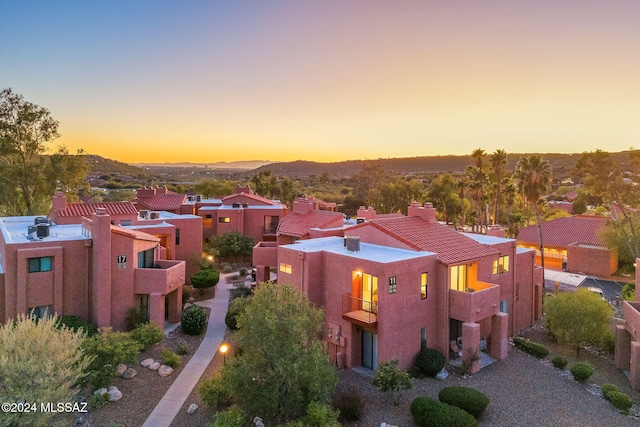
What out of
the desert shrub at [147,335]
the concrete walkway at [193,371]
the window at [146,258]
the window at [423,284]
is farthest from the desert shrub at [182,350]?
the window at [423,284]

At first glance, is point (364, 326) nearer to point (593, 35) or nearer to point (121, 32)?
point (593, 35)

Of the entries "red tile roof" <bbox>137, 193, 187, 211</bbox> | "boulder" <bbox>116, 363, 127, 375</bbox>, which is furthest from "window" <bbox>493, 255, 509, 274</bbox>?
"red tile roof" <bbox>137, 193, 187, 211</bbox>

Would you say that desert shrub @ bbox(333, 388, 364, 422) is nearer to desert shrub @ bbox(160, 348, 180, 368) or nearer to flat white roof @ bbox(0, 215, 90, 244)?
desert shrub @ bbox(160, 348, 180, 368)

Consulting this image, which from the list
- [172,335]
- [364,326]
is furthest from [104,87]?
[364,326]

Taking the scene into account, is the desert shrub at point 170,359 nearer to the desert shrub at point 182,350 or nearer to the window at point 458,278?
the desert shrub at point 182,350

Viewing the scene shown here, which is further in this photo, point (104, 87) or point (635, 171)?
point (104, 87)

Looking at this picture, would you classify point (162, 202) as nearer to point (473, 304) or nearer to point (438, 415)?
point (473, 304)
